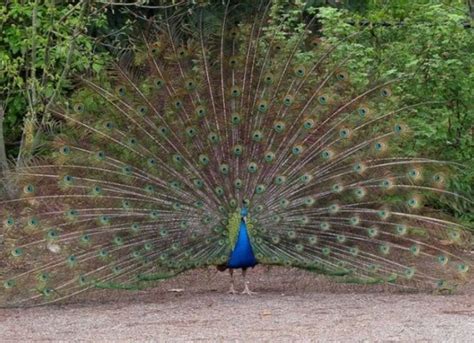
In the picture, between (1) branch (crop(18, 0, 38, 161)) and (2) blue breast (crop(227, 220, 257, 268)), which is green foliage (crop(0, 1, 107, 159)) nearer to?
(1) branch (crop(18, 0, 38, 161))

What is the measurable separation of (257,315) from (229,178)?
146 centimetres

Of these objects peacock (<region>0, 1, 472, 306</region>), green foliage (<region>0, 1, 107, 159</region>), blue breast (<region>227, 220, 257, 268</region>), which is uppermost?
green foliage (<region>0, 1, 107, 159</region>)

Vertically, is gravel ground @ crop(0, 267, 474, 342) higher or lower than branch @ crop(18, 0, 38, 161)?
lower

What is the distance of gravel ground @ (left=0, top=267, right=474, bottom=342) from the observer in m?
7.95

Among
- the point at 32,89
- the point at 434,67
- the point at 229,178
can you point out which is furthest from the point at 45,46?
the point at 434,67

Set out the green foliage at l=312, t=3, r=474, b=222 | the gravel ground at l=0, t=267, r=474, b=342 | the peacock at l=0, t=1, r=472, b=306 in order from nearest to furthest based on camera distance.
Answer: the gravel ground at l=0, t=267, r=474, b=342, the peacock at l=0, t=1, r=472, b=306, the green foliage at l=312, t=3, r=474, b=222

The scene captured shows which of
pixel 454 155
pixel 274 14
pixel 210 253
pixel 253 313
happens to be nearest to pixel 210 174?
pixel 210 253

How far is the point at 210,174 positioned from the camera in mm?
9656

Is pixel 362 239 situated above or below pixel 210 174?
below

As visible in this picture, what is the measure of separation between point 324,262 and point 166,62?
2359 mm

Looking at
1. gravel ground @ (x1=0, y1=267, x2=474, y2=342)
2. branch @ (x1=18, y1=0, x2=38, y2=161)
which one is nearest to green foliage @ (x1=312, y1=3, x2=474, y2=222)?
gravel ground @ (x1=0, y1=267, x2=474, y2=342)

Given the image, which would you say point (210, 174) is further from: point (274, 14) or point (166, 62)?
A: point (274, 14)

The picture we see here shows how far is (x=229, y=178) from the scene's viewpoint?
379 inches

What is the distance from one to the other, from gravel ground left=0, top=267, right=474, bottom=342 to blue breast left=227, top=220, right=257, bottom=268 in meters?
0.33
